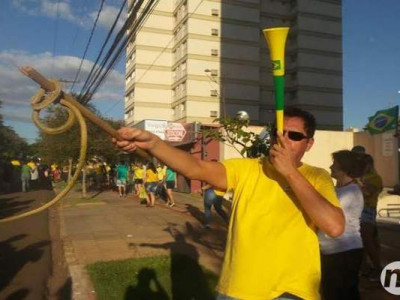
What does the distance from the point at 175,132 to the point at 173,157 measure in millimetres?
26687

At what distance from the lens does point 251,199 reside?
8.79ft

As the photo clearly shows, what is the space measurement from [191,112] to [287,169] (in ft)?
176

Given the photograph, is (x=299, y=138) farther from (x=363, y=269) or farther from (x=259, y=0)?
(x=259, y=0)

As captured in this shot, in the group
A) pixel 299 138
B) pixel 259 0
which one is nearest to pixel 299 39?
pixel 259 0

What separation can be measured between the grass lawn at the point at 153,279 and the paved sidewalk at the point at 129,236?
0.69 ft

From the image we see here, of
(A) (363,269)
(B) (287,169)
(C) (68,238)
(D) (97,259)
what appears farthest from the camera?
(C) (68,238)

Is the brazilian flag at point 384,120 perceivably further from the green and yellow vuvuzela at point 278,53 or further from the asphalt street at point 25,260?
the green and yellow vuvuzela at point 278,53

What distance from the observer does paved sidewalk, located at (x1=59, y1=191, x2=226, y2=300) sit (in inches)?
317

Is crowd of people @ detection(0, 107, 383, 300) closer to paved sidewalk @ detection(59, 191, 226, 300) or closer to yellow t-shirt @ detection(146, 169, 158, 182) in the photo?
paved sidewalk @ detection(59, 191, 226, 300)

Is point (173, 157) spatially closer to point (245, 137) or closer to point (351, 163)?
point (351, 163)

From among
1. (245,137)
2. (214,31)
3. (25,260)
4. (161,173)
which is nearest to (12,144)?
(214,31)

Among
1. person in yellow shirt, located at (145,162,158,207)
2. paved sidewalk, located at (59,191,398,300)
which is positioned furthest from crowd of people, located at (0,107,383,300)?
person in yellow shirt, located at (145,162,158,207)

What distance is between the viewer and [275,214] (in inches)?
103

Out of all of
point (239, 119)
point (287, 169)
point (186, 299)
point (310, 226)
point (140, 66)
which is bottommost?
point (186, 299)
